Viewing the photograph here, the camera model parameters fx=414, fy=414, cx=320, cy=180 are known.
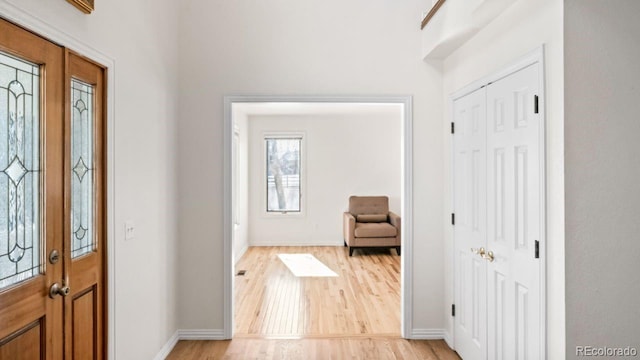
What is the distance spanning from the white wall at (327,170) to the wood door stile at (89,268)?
5.46 metres

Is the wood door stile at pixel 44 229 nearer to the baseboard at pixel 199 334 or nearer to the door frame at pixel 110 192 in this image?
the door frame at pixel 110 192

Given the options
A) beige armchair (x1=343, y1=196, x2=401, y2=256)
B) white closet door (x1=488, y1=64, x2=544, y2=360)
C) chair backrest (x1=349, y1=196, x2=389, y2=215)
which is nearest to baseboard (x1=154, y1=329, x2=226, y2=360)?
white closet door (x1=488, y1=64, x2=544, y2=360)

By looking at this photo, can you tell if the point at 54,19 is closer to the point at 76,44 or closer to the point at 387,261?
the point at 76,44

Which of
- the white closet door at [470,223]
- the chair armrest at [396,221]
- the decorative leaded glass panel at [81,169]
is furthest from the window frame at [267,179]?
the decorative leaded glass panel at [81,169]

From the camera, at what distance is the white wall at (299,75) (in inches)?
135

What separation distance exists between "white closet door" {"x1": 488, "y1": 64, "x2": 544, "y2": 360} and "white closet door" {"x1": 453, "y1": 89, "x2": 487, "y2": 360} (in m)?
0.10

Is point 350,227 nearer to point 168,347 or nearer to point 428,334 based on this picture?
point 428,334

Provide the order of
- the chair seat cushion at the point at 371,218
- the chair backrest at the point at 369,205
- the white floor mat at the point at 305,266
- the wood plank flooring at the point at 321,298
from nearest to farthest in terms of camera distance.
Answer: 1. the wood plank flooring at the point at 321,298
2. the white floor mat at the point at 305,266
3. the chair seat cushion at the point at 371,218
4. the chair backrest at the point at 369,205

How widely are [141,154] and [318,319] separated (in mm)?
2221

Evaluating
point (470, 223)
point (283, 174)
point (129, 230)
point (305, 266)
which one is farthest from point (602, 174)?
point (283, 174)

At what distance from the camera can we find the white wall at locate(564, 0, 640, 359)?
6.04ft

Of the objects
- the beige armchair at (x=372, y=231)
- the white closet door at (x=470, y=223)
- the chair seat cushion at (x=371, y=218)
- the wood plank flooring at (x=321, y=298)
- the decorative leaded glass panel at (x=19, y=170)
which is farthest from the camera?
the chair seat cushion at (x=371, y=218)

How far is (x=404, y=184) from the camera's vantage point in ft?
11.3

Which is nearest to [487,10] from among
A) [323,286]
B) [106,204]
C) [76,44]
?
[76,44]
